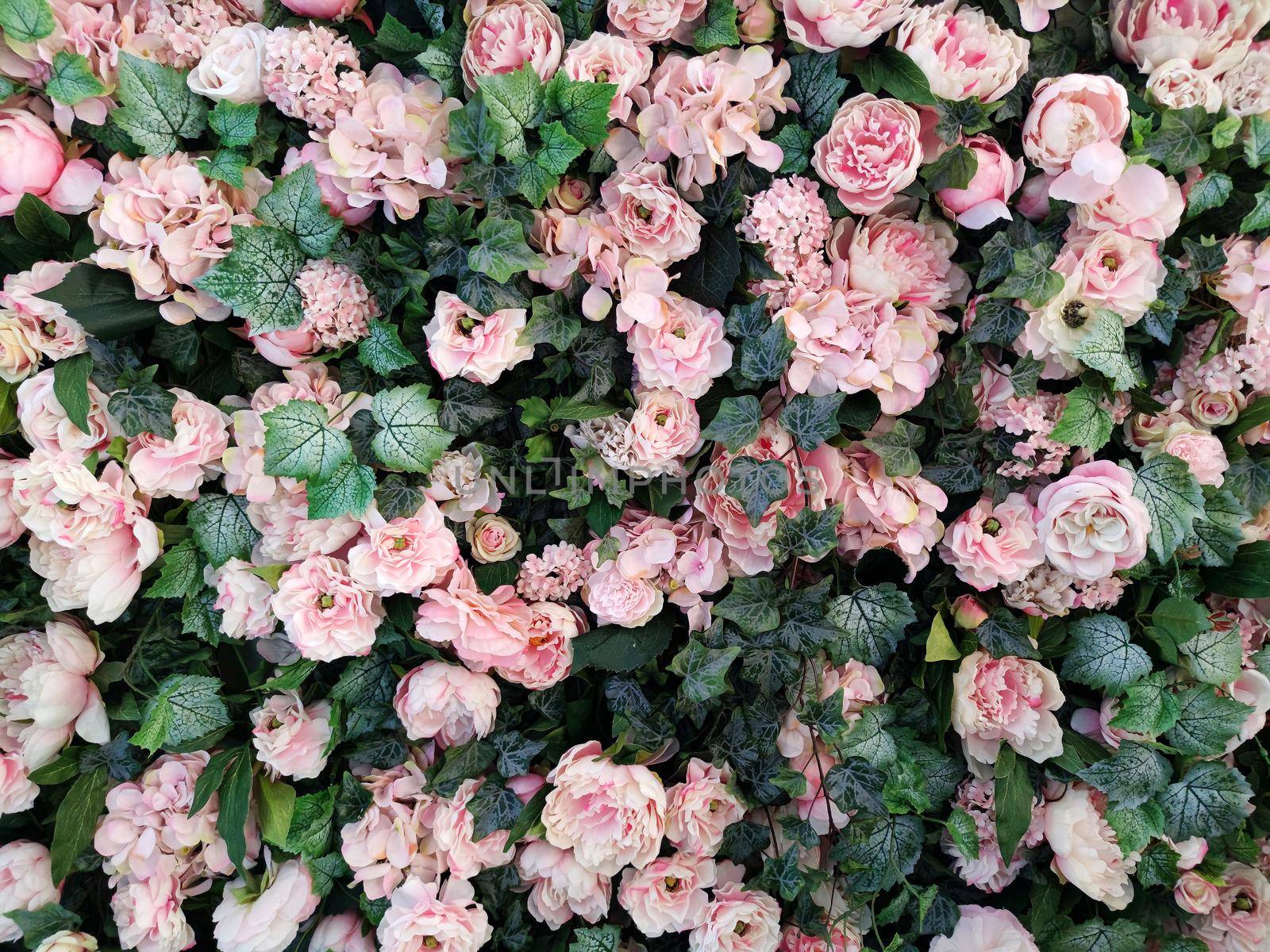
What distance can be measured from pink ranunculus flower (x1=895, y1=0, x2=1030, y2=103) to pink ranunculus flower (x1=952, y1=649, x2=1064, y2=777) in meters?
0.60

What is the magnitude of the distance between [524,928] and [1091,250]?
1.00 metres

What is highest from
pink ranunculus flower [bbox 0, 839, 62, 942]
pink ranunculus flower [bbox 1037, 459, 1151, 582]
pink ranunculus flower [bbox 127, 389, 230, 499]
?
pink ranunculus flower [bbox 1037, 459, 1151, 582]

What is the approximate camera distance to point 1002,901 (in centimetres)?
A: 101

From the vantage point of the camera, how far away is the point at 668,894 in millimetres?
939

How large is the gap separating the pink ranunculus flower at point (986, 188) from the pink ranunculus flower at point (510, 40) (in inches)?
16.8

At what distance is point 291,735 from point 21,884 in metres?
0.38

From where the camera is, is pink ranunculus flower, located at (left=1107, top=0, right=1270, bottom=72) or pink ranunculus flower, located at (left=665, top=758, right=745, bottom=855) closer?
pink ranunculus flower, located at (left=1107, top=0, right=1270, bottom=72)

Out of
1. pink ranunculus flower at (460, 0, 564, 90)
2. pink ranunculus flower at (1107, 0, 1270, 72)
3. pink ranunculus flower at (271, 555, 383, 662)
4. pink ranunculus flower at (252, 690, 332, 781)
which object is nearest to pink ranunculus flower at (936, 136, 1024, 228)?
pink ranunculus flower at (1107, 0, 1270, 72)

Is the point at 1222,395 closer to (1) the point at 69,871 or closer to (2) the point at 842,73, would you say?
(2) the point at 842,73

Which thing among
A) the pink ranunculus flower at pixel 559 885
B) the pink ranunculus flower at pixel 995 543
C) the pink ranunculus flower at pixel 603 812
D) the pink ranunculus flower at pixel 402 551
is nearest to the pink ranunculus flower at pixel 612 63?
the pink ranunculus flower at pixel 402 551

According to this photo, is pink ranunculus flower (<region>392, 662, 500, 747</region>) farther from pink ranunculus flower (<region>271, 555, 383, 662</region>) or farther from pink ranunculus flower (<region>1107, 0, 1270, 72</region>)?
pink ranunculus flower (<region>1107, 0, 1270, 72</region>)

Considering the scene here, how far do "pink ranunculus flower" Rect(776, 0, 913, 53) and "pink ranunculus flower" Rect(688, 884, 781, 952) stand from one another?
928 mm

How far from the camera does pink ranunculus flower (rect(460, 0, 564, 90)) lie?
0.81m

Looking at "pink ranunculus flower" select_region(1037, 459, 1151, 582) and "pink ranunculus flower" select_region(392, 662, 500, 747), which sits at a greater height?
"pink ranunculus flower" select_region(1037, 459, 1151, 582)
